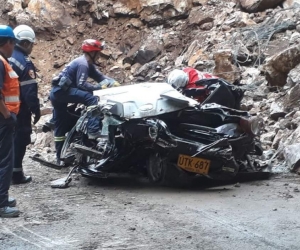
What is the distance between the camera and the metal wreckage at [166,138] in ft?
23.8

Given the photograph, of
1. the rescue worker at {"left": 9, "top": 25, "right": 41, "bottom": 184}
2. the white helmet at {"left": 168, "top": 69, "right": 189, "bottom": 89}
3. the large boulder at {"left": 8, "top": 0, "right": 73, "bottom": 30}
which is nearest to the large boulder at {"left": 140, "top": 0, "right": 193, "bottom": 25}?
the large boulder at {"left": 8, "top": 0, "right": 73, "bottom": 30}

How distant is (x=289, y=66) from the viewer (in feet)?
37.0

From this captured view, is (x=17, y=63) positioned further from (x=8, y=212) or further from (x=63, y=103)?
(x=8, y=212)

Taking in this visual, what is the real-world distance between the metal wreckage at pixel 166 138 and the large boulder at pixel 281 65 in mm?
3682

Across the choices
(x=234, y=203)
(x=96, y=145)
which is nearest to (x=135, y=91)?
(x=96, y=145)

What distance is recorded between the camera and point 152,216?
6180 mm

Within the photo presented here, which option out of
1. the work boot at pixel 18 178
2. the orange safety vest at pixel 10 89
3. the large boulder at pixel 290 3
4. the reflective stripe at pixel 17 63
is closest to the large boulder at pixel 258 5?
the large boulder at pixel 290 3

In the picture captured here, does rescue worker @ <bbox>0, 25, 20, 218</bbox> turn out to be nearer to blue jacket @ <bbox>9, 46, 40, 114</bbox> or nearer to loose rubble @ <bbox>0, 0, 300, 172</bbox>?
blue jacket @ <bbox>9, 46, 40, 114</bbox>

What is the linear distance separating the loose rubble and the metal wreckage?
6.82 ft

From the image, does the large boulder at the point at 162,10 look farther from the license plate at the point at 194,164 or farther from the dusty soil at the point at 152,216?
the license plate at the point at 194,164

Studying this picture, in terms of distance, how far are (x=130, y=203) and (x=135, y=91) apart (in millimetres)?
1577

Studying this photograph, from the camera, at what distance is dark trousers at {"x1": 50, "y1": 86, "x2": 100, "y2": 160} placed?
888 centimetres

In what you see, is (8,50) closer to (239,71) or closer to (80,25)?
(239,71)

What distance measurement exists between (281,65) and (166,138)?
4.83 metres
